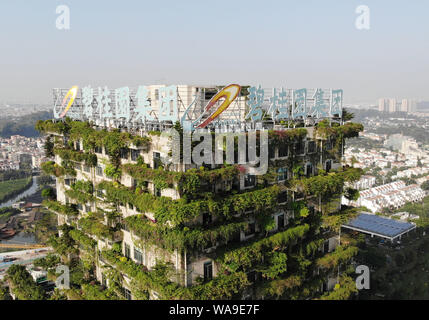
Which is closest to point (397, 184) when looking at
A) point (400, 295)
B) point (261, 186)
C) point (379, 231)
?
point (379, 231)

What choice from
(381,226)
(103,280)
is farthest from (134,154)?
(381,226)

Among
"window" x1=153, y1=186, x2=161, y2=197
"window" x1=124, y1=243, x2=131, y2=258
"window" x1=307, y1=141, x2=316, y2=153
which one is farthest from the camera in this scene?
"window" x1=307, y1=141, x2=316, y2=153

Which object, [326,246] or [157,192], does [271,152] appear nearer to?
[157,192]

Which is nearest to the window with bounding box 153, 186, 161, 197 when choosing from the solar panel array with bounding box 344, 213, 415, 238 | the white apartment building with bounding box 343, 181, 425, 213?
the solar panel array with bounding box 344, 213, 415, 238

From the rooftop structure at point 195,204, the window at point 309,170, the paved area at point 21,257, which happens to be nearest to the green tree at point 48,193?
the rooftop structure at point 195,204

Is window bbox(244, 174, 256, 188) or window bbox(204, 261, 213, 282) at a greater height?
window bbox(244, 174, 256, 188)

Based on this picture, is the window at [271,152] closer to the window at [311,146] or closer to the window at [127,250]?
the window at [311,146]

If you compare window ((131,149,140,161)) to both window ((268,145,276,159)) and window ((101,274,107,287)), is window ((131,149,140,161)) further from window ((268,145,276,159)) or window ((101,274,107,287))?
window ((101,274,107,287))
